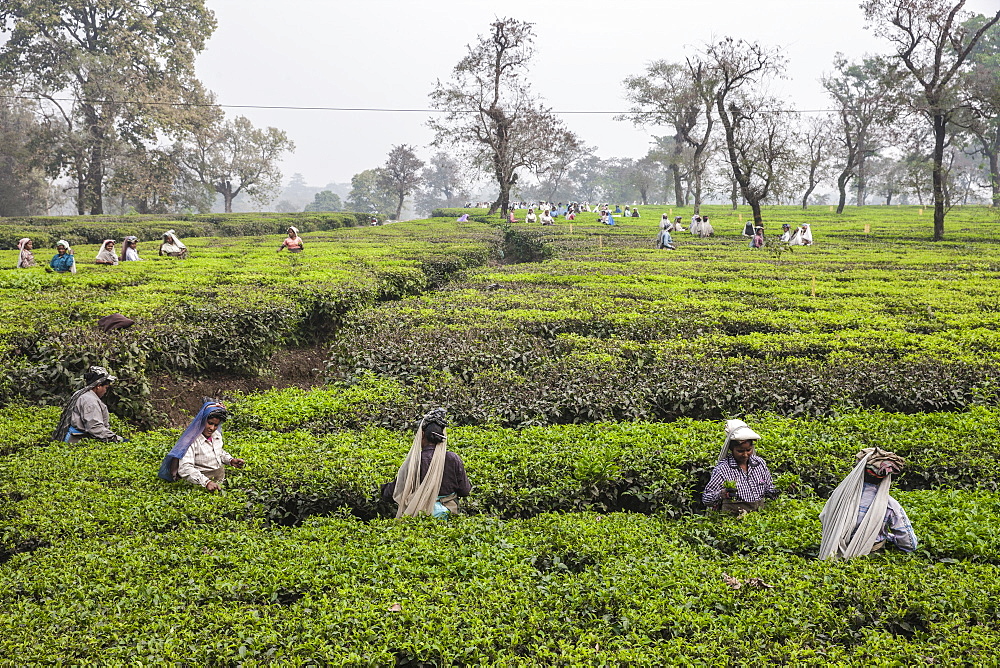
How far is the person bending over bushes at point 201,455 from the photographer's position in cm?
602

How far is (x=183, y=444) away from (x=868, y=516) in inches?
222

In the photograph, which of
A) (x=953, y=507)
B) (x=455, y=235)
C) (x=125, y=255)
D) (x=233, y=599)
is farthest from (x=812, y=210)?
(x=233, y=599)

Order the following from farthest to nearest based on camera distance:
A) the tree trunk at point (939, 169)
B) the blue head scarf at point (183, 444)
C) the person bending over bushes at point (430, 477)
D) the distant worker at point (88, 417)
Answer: the tree trunk at point (939, 169)
the distant worker at point (88, 417)
the blue head scarf at point (183, 444)
the person bending over bushes at point (430, 477)

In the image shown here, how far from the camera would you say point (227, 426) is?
815 cm

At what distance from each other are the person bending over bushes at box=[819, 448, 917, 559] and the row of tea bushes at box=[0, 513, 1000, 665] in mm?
193

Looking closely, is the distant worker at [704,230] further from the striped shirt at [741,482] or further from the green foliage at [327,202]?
the green foliage at [327,202]

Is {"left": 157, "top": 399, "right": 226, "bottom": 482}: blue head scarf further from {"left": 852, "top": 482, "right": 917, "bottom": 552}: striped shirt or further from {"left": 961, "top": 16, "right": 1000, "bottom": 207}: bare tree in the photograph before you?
{"left": 961, "top": 16, "right": 1000, "bottom": 207}: bare tree

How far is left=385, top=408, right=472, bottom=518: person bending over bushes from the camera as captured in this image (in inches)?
224

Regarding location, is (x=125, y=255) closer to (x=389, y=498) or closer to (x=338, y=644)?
(x=389, y=498)

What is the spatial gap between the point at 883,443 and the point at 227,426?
733cm

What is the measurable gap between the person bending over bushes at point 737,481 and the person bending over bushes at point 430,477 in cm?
217

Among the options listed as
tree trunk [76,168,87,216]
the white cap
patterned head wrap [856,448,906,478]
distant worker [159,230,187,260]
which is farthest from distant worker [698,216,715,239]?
tree trunk [76,168,87,216]

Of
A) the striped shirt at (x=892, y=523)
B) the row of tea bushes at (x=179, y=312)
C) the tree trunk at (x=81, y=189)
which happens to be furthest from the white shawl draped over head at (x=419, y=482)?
the tree trunk at (x=81, y=189)

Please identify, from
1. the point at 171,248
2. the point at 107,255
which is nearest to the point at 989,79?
the point at 171,248
